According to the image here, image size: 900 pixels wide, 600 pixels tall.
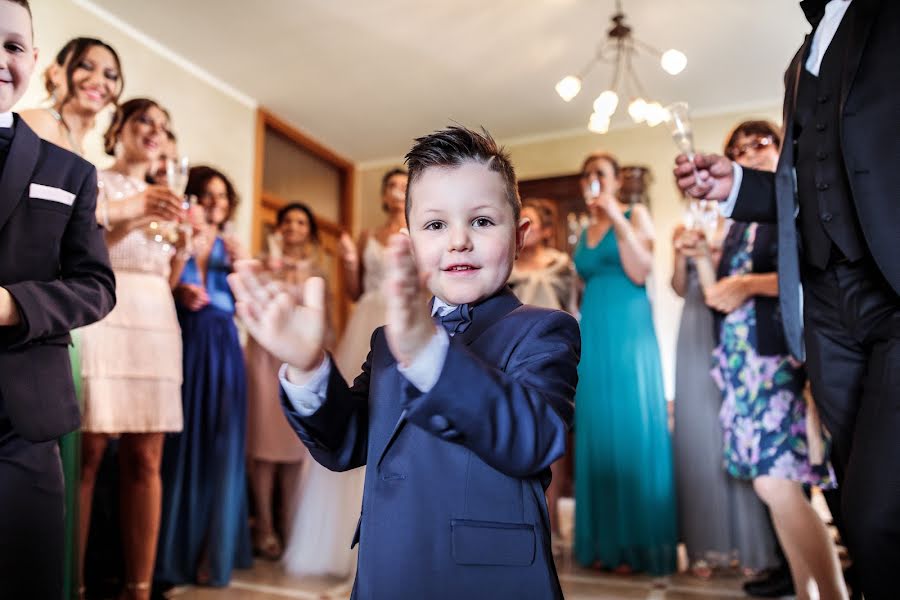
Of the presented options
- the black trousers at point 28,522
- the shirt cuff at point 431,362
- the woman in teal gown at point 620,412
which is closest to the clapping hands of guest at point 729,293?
the woman in teal gown at point 620,412

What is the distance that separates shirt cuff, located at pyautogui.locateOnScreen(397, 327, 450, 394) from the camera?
0.71 meters

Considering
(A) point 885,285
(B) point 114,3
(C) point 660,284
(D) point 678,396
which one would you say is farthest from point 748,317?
(B) point 114,3

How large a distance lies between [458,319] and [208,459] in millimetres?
2189

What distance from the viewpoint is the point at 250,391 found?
3.29m

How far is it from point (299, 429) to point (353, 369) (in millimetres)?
2135

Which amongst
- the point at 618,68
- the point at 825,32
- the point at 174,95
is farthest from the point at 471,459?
the point at 174,95

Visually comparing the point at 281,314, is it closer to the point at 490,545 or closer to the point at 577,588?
the point at 490,545

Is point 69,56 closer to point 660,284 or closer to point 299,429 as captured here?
point 299,429

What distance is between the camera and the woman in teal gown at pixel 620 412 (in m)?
2.80

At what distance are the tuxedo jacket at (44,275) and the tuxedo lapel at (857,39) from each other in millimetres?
1450

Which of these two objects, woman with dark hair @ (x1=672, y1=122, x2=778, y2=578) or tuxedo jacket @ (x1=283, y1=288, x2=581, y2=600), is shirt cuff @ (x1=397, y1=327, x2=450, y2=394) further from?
woman with dark hair @ (x1=672, y1=122, x2=778, y2=578)

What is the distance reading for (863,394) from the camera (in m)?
1.24

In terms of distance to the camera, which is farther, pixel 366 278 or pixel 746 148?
pixel 366 278

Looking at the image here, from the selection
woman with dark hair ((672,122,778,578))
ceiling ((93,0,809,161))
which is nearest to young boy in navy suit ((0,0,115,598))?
woman with dark hair ((672,122,778,578))
